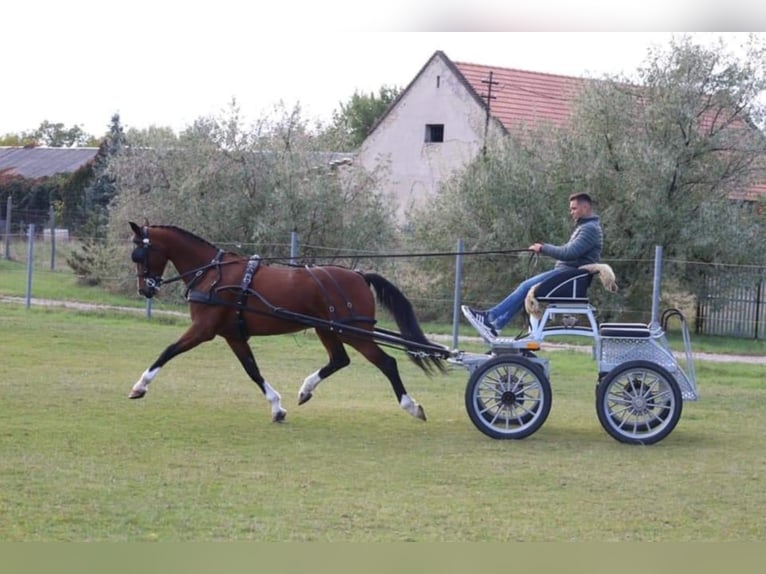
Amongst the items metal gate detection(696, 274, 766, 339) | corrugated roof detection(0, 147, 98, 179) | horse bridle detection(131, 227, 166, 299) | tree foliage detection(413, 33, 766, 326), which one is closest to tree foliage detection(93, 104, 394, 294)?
tree foliage detection(413, 33, 766, 326)

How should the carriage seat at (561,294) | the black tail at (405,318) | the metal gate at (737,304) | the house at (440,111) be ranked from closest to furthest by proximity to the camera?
the carriage seat at (561,294), the black tail at (405,318), the metal gate at (737,304), the house at (440,111)

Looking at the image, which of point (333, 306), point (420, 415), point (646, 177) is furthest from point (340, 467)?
point (646, 177)

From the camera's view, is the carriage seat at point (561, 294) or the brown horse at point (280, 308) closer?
the carriage seat at point (561, 294)

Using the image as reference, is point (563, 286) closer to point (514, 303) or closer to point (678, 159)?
point (514, 303)

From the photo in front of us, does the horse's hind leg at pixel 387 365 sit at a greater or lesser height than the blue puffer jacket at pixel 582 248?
lesser

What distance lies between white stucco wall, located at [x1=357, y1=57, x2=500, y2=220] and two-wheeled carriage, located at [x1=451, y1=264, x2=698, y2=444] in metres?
24.0

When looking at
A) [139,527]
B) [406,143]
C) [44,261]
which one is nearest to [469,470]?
[139,527]

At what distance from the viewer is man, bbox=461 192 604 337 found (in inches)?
366

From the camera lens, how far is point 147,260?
10.5 metres

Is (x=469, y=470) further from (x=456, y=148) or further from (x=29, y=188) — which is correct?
(x=29, y=188)

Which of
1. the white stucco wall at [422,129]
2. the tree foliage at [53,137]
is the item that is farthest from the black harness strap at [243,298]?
the tree foliage at [53,137]

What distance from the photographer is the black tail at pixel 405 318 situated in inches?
393

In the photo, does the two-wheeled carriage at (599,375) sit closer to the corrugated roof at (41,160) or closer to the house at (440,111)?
the house at (440,111)

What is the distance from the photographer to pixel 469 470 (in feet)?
26.3
